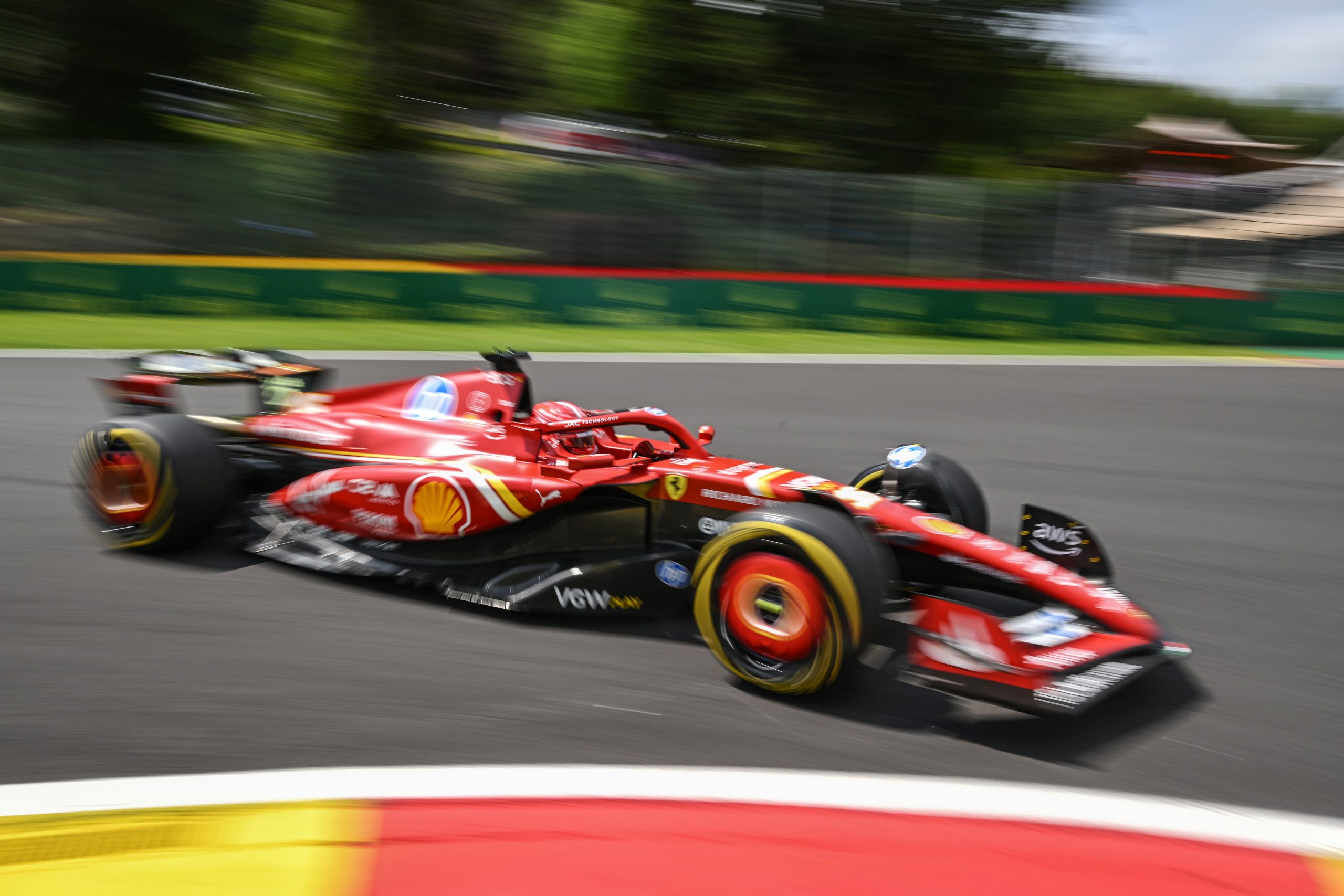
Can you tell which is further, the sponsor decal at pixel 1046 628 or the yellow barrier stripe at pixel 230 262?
the yellow barrier stripe at pixel 230 262

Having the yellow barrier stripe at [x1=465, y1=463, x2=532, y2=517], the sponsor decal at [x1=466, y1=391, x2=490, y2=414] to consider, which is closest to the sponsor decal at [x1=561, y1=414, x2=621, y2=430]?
the yellow barrier stripe at [x1=465, y1=463, x2=532, y2=517]

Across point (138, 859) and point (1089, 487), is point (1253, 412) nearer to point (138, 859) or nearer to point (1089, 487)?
point (1089, 487)

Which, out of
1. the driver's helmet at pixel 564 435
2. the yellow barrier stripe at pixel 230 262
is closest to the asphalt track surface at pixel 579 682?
the driver's helmet at pixel 564 435

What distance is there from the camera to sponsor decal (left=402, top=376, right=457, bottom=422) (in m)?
5.01

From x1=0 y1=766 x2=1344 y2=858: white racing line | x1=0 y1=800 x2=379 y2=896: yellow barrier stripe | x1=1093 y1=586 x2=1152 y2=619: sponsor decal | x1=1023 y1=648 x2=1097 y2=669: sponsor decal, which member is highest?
x1=1093 y1=586 x2=1152 y2=619: sponsor decal

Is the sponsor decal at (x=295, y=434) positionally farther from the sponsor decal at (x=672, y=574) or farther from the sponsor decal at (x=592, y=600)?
the sponsor decal at (x=672, y=574)

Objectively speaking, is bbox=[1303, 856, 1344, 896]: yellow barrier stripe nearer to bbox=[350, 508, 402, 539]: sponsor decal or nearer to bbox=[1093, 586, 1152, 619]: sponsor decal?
bbox=[1093, 586, 1152, 619]: sponsor decal

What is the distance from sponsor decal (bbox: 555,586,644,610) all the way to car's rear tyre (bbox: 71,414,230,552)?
180cm

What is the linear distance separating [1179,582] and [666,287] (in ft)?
30.8

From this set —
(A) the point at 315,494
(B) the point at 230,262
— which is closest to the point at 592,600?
(A) the point at 315,494

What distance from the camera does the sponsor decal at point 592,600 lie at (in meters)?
4.26

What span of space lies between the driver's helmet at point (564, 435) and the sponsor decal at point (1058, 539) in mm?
1817

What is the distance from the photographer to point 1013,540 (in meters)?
5.81

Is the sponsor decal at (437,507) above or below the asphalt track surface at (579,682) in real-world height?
above
